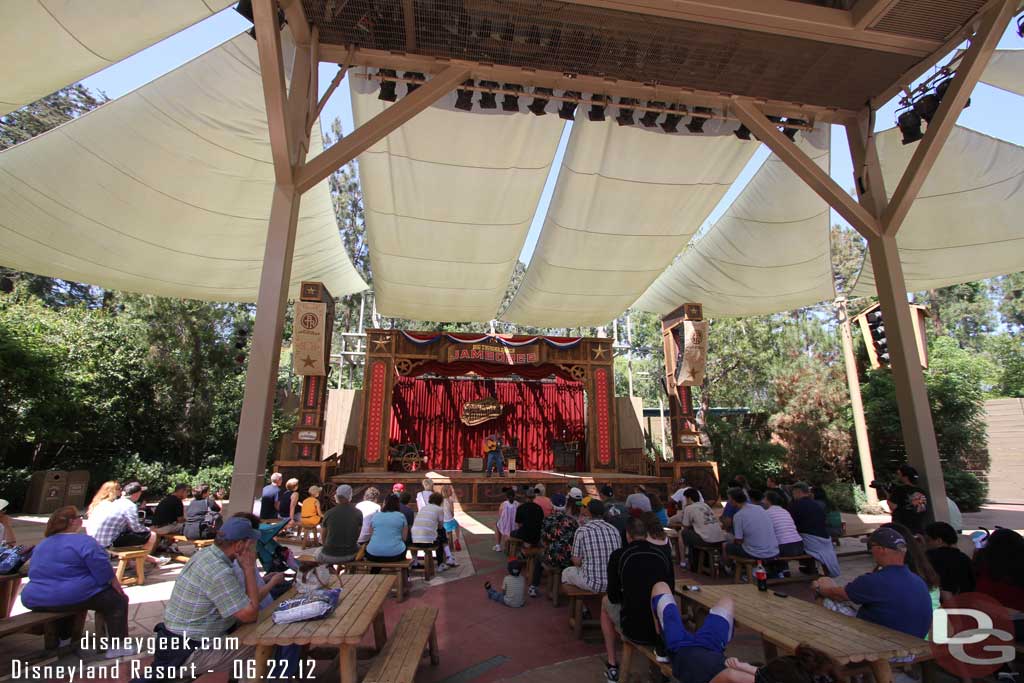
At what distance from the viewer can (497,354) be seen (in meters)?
12.9

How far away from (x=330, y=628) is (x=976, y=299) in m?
31.3

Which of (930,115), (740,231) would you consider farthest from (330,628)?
(740,231)

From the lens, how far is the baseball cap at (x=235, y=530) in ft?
7.65

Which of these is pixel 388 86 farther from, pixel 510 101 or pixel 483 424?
pixel 483 424

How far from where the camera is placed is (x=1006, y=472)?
35.4 ft

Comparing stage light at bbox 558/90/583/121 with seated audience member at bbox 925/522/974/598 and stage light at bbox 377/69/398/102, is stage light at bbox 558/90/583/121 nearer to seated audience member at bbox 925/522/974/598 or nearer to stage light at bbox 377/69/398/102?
stage light at bbox 377/69/398/102

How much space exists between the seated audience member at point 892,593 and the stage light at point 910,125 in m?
4.40

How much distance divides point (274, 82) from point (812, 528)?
561 cm

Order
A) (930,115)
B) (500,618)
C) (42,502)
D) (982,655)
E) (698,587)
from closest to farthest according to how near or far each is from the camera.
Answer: (982,655)
(698,587)
(500,618)
(930,115)
(42,502)

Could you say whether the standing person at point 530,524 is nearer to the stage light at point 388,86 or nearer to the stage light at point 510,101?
the stage light at point 510,101

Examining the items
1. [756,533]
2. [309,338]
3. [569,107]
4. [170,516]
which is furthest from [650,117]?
[309,338]

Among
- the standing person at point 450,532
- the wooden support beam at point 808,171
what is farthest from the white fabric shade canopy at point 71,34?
the standing person at point 450,532

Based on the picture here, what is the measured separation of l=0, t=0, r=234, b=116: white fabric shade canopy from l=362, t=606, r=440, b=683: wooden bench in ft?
16.0

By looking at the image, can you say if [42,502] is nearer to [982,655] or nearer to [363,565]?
[363,565]
